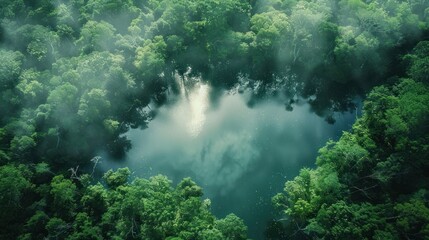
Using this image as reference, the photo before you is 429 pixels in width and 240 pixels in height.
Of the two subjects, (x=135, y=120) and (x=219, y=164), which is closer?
(x=219, y=164)

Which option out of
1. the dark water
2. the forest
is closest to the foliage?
the forest

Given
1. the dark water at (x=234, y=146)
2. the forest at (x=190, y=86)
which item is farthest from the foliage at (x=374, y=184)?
the dark water at (x=234, y=146)

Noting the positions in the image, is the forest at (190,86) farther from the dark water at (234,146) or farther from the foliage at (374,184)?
the dark water at (234,146)

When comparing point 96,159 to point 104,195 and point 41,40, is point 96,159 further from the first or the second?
point 41,40

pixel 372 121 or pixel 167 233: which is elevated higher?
pixel 372 121

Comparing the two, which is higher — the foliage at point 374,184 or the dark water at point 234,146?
the dark water at point 234,146

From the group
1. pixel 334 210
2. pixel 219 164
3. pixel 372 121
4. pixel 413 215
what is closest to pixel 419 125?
pixel 372 121

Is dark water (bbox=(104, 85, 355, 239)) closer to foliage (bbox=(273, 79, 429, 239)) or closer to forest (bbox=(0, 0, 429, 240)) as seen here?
forest (bbox=(0, 0, 429, 240))
